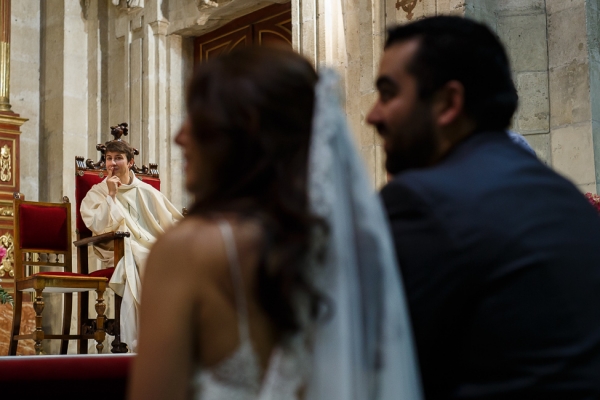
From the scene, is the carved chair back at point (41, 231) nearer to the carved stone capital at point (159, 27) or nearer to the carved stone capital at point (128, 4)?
the carved stone capital at point (159, 27)

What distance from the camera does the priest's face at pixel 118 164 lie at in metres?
6.55

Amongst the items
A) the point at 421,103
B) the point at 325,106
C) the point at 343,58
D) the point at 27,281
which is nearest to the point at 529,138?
the point at 343,58

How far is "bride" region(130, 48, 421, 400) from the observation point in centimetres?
108

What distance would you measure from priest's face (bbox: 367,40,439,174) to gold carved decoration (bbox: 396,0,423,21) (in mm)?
4768

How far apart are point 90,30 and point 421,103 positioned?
856cm

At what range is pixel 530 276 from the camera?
137cm

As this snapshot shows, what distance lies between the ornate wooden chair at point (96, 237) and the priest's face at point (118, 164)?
164 mm

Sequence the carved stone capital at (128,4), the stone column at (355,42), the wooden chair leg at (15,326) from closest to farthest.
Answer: the wooden chair leg at (15,326), the stone column at (355,42), the carved stone capital at (128,4)

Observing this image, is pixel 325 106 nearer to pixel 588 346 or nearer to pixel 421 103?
pixel 421 103

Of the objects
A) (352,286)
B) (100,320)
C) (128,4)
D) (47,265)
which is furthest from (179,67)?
(352,286)

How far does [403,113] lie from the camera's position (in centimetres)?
159

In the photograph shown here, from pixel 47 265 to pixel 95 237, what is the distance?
531 mm

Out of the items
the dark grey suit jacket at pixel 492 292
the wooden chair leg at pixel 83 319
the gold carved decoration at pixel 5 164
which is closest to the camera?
the dark grey suit jacket at pixel 492 292

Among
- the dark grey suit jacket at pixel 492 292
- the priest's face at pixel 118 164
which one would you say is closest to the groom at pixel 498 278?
the dark grey suit jacket at pixel 492 292
